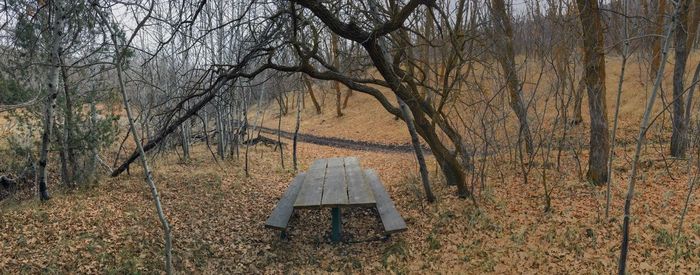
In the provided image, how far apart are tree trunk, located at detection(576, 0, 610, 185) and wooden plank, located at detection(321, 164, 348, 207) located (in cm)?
369

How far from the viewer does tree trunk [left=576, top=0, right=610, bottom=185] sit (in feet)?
19.4

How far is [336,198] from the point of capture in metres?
4.76

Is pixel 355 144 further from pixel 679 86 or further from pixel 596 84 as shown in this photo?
pixel 596 84

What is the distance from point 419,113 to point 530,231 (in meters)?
2.16

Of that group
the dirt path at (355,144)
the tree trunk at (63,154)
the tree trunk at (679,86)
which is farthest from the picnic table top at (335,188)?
the dirt path at (355,144)

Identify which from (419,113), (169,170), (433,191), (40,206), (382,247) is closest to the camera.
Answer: (382,247)

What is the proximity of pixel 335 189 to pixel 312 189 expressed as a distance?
32cm

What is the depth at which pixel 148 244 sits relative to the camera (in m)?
4.74

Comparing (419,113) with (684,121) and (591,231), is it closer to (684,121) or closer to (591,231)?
(591,231)

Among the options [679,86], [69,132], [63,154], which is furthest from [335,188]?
[679,86]

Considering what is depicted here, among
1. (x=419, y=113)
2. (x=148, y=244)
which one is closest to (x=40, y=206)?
(x=148, y=244)

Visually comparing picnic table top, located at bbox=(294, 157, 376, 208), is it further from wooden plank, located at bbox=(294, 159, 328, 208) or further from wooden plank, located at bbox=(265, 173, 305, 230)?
wooden plank, located at bbox=(265, 173, 305, 230)

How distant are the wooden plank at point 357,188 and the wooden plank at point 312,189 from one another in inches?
14.3

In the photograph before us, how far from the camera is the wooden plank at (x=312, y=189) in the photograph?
458cm
